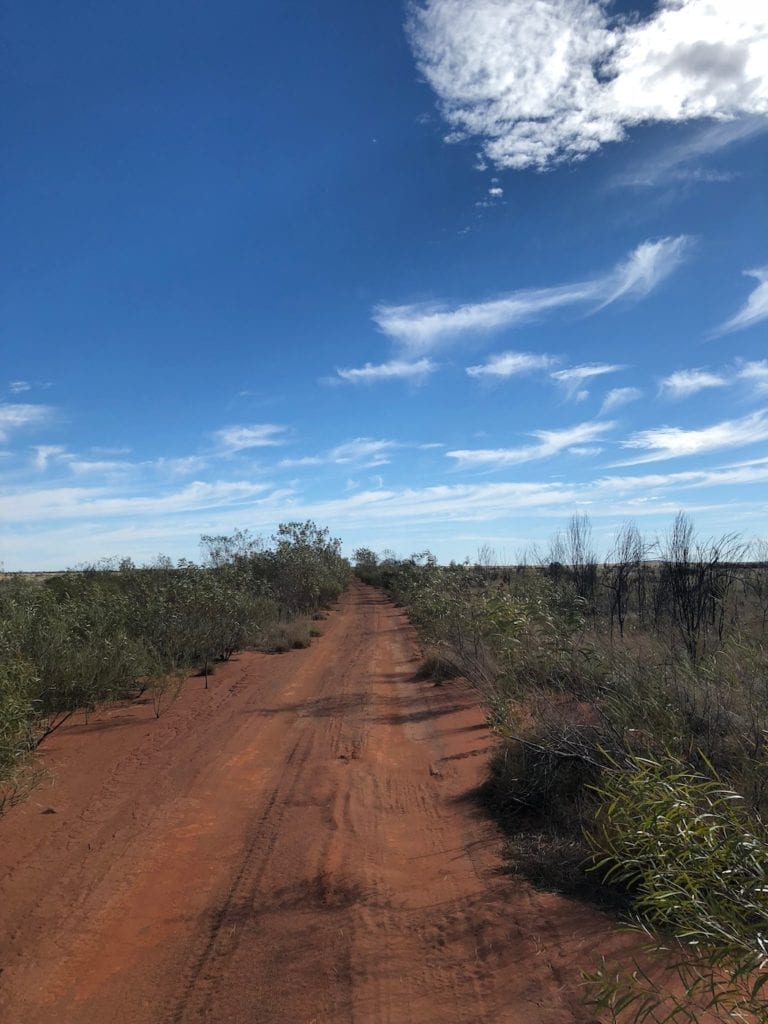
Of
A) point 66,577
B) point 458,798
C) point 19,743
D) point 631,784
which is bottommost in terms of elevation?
point 458,798

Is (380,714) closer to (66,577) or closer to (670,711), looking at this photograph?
(670,711)

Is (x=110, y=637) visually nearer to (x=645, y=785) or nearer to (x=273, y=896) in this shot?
(x=273, y=896)

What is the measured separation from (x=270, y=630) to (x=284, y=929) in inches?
772

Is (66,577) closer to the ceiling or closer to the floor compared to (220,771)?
closer to the ceiling

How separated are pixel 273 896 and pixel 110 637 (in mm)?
8523

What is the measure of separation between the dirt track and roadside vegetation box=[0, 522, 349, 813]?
3.28 feet

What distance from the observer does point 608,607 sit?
2052cm

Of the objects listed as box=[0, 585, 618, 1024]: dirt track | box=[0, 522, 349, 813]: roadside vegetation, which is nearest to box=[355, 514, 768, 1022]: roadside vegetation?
box=[0, 585, 618, 1024]: dirt track

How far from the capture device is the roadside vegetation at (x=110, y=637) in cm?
779

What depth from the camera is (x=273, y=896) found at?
223 inches

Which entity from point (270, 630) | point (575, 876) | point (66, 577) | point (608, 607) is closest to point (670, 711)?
point (575, 876)

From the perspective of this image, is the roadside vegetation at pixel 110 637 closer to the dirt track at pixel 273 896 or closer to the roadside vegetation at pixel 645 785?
the dirt track at pixel 273 896

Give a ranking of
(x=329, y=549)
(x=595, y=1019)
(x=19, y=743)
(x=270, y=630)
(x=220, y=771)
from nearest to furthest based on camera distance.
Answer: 1. (x=595, y=1019)
2. (x=19, y=743)
3. (x=220, y=771)
4. (x=270, y=630)
5. (x=329, y=549)

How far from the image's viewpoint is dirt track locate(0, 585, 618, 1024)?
170 inches
